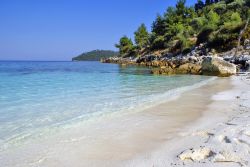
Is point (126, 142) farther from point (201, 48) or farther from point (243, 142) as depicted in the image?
point (201, 48)

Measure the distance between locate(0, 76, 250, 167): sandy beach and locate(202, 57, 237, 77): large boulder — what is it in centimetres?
1790

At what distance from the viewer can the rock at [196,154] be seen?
4684mm

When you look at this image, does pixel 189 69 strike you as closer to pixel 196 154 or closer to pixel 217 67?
pixel 217 67

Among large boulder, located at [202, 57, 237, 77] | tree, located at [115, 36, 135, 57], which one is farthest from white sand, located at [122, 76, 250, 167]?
tree, located at [115, 36, 135, 57]

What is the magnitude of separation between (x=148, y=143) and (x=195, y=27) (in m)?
59.3

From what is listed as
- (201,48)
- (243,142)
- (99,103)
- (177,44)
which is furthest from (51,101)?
(177,44)

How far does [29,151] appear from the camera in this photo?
527 cm

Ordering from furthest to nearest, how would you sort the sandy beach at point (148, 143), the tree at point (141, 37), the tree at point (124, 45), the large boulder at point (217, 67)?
1. the tree at point (124, 45)
2. the tree at point (141, 37)
3. the large boulder at point (217, 67)
4. the sandy beach at point (148, 143)

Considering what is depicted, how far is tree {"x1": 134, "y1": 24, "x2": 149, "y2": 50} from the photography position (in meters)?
83.2

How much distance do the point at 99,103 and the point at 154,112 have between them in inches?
99.9

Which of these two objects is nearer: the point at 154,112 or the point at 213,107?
the point at 154,112

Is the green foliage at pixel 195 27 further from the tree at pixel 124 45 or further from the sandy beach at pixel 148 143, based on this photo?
the sandy beach at pixel 148 143

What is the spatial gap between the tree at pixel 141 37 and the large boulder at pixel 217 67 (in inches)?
2183

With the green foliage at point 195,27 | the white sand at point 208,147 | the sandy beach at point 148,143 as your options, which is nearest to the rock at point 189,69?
the green foliage at point 195,27
